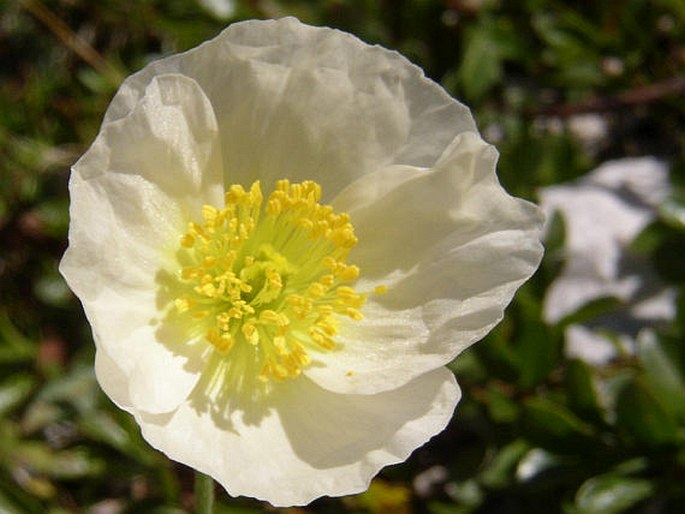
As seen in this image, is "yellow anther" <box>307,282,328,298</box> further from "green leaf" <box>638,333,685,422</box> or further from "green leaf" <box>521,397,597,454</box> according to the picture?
"green leaf" <box>638,333,685,422</box>

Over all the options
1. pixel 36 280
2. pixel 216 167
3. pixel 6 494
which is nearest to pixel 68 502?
pixel 6 494

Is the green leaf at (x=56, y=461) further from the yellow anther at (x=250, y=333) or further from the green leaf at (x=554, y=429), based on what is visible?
the green leaf at (x=554, y=429)

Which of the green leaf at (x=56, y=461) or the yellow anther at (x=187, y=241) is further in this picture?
the green leaf at (x=56, y=461)

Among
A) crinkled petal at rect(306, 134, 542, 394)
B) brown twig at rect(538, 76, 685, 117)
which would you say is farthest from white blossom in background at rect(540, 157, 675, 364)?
crinkled petal at rect(306, 134, 542, 394)

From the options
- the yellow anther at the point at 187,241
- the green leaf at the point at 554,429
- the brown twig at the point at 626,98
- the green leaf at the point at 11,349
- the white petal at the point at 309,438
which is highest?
the yellow anther at the point at 187,241

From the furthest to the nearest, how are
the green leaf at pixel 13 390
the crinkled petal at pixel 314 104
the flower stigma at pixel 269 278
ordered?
the green leaf at pixel 13 390 → the flower stigma at pixel 269 278 → the crinkled petal at pixel 314 104

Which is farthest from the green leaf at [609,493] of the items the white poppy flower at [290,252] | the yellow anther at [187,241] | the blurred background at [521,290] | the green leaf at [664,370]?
the yellow anther at [187,241]
